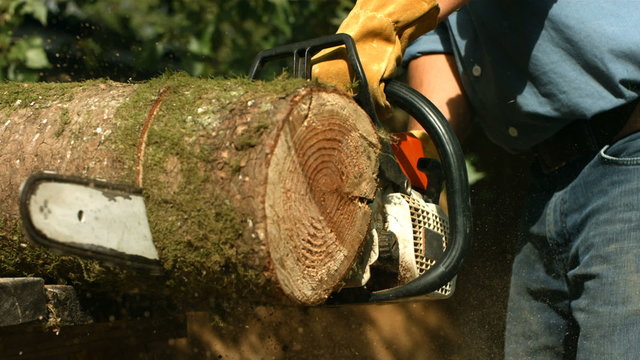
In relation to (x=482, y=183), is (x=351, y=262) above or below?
above

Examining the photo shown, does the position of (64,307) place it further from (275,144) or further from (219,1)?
(219,1)

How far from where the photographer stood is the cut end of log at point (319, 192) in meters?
1.25

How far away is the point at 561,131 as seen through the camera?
1.97m

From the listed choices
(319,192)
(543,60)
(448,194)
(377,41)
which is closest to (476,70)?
(543,60)

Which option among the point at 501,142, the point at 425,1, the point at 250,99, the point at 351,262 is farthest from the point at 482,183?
the point at 250,99

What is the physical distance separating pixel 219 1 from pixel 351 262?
73.4 inches

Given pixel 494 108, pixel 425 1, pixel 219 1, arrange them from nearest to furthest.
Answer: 1. pixel 425 1
2. pixel 494 108
3. pixel 219 1

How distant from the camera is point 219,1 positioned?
296cm

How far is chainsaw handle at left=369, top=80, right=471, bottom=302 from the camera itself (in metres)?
1.51

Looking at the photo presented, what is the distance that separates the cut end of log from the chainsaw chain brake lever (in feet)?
0.40

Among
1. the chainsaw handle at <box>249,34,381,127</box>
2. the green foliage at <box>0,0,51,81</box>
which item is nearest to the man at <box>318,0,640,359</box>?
the chainsaw handle at <box>249,34,381,127</box>

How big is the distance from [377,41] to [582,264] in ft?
2.61

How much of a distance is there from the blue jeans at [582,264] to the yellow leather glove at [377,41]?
607 mm

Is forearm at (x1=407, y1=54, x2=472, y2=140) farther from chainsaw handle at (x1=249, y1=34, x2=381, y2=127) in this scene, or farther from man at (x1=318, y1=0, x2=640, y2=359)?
chainsaw handle at (x1=249, y1=34, x2=381, y2=127)
